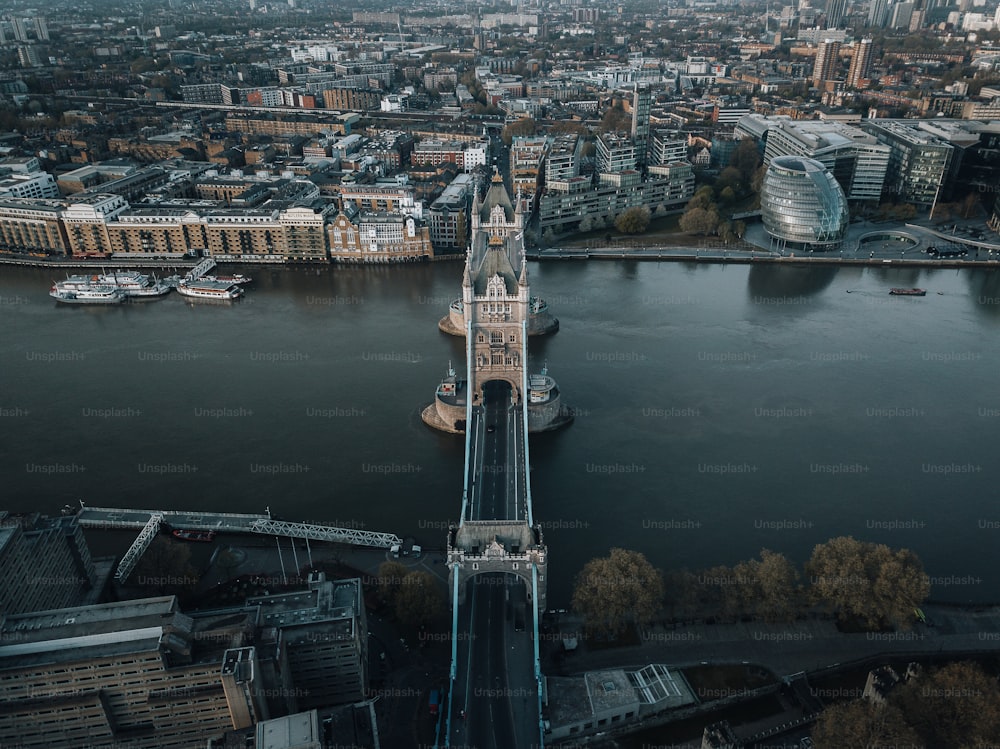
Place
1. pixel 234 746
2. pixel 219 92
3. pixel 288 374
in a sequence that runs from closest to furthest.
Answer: pixel 234 746
pixel 288 374
pixel 219 92

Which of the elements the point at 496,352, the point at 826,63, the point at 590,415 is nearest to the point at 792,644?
the point at 590,415

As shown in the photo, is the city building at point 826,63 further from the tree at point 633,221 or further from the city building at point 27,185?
the city building at point 27,185

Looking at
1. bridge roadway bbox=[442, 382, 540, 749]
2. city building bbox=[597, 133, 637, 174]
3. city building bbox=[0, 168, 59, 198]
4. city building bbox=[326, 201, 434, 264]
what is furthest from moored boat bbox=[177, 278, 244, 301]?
city building bbox=[597, 133, 637, 174]

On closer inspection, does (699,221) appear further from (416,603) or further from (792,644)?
(416,603)

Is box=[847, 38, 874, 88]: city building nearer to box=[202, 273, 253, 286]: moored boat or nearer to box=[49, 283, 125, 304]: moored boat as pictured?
box=[202, 273, 253, 286]: moored boat

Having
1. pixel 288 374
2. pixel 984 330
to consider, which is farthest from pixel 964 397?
pixel 288 374

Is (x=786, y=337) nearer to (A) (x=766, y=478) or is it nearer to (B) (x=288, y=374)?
(A) (x=766, y=478)
